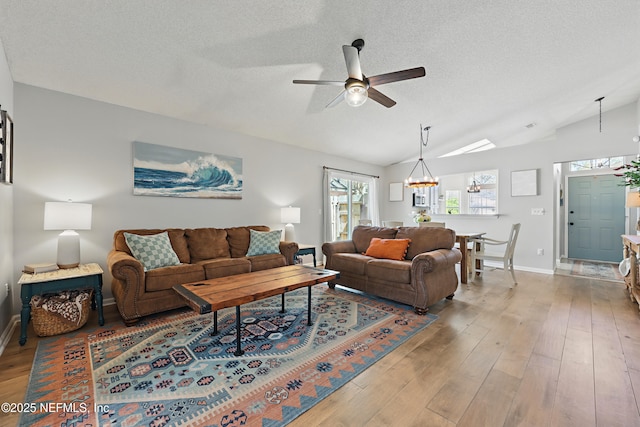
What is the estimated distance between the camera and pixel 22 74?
8.69 feet

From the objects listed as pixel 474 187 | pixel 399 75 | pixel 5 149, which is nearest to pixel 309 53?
pixel 399 75

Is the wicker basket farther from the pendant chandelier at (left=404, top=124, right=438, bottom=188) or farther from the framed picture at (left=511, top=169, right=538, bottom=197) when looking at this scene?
the framed picture at (left=511, top=169, right=538, bottom=197)

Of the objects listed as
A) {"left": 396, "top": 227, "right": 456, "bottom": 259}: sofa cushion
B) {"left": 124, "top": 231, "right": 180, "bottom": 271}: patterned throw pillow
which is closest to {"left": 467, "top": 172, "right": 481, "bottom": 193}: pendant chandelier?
{"left": 396, "top": 227, "right": 456, "bottom": 259}: sofa cushion

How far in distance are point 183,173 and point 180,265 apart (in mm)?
1430

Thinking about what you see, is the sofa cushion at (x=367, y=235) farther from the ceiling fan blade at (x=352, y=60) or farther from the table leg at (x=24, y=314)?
the table leg at (x=24, y=314)

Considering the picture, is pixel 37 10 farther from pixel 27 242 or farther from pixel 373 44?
pixel 373 44

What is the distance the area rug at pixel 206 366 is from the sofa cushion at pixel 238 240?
111 centimetres

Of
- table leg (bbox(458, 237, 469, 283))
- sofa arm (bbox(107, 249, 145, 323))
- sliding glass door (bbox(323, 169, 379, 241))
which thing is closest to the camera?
sofa arm (bbox(107, 249, 145, 323))

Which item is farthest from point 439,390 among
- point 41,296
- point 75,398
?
point 41,296

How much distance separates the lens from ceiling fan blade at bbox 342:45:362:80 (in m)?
Answer: 2.12

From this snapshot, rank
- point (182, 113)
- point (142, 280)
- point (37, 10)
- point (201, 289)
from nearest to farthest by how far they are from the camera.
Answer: point (37, 10) < point (201, 289) < point (142, 280) < point (182, 113)

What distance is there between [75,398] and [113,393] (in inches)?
7.7

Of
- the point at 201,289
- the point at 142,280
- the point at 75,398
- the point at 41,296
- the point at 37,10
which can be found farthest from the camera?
the point at 142,280

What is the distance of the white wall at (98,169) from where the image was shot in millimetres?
2814
